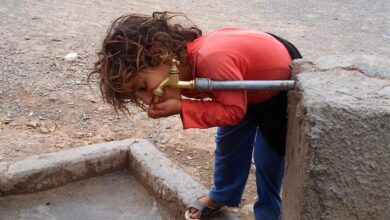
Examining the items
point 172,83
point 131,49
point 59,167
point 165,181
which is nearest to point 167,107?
point 172,83

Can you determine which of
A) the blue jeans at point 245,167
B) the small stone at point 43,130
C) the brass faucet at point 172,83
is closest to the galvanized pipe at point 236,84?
the brass faucet at point 172,83

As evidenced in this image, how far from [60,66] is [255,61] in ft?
9.31

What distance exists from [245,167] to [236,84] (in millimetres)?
749

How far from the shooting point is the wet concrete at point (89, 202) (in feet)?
7.82

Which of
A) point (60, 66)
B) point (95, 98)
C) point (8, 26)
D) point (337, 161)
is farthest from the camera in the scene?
point (8, 26)

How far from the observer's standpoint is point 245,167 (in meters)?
2.13

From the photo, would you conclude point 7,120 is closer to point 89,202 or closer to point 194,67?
point 89,202

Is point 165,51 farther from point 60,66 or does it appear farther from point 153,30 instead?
point 60,66

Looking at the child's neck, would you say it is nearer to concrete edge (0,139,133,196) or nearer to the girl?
the girl

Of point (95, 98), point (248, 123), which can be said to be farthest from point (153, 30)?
point (95, 98)

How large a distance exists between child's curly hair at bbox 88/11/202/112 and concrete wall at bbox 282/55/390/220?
0.45m

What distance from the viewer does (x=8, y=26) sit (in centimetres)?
523

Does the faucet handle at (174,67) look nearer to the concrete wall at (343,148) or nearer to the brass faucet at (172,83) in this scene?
the brass faucet at (172,83)

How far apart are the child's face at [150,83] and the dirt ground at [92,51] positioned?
1.15 meters
